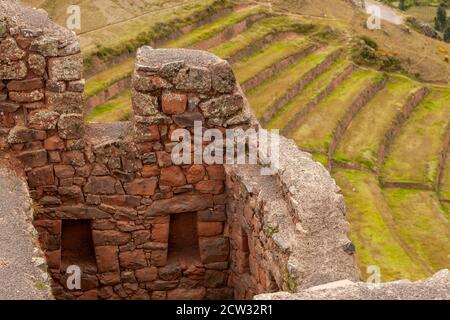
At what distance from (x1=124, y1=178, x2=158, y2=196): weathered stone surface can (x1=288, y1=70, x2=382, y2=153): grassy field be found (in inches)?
601

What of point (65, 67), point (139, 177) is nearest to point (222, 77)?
point (139, 177)

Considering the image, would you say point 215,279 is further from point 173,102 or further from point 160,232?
point 173,102

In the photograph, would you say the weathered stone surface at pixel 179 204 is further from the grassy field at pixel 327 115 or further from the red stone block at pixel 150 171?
the grassy field at pixel 327 115

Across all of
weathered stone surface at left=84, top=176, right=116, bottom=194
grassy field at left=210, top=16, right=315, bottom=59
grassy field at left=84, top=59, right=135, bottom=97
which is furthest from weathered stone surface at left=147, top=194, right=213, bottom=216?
grassy field at left=210, top=16, right=315, bottom=59

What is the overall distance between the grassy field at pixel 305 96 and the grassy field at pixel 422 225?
12.5 feet

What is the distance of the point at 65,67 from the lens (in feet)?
24.8

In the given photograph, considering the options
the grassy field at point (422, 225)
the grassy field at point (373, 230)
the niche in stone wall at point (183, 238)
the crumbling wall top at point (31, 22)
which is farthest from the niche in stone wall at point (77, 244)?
the grassy field at point (422, 225)

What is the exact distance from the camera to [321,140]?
24.1 meters

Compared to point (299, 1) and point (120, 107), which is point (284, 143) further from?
point (299, 1)

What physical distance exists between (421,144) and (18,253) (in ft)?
76.5

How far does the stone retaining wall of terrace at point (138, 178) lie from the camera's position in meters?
7.50

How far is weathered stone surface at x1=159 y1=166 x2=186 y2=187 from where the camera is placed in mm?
8070

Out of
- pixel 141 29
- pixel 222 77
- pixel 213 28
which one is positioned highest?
pixel 222 77
